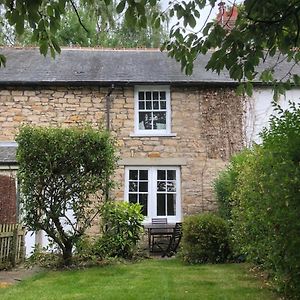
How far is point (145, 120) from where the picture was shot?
1564 centimetres

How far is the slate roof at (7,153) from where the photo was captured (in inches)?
511

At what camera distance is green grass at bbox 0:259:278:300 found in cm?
741

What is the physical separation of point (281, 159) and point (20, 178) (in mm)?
6803

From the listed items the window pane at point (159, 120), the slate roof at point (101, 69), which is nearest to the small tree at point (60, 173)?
the slate roof at point (101, 69)

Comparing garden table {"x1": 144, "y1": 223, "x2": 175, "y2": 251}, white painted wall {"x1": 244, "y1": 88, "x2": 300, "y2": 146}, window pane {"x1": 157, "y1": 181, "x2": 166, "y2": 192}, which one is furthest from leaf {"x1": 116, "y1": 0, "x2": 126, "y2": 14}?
white painted wall {"x1": 244, "y1": 88, "x2": 300, "y2": 146}

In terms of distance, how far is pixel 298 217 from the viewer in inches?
213

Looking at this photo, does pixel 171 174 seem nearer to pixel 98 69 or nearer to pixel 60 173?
pixel 98 69

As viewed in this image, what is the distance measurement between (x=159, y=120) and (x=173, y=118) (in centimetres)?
50

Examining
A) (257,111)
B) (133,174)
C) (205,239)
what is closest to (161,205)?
(133,174)

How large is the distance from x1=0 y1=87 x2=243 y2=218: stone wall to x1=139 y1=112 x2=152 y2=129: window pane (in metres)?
0.35

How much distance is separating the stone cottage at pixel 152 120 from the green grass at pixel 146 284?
4474 millimetres

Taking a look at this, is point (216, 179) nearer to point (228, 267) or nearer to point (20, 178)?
point (228, 267)

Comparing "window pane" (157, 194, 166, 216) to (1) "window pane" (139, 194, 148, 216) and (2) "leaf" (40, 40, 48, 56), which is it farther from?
(2) "leaf" (40, 40, 48, 56)

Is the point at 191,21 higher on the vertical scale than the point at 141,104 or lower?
lower
